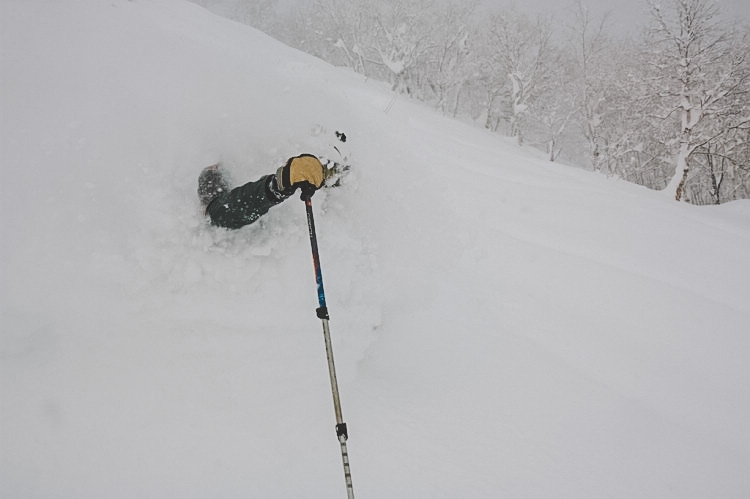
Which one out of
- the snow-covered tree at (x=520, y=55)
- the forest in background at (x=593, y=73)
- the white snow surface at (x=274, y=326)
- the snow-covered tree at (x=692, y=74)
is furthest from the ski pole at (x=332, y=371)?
the snow-covered tree at (x=520, y=55)

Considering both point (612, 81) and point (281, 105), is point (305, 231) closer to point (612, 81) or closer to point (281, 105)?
point (281, 105)

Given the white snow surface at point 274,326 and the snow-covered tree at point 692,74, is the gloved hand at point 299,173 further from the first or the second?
the snow-covered tree at point 692,74

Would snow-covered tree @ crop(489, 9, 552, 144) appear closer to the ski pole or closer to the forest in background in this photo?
the forest in background

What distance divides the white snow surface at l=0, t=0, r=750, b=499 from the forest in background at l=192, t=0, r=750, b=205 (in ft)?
52.1

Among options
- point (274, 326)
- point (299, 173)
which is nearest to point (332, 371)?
point (274, 326)

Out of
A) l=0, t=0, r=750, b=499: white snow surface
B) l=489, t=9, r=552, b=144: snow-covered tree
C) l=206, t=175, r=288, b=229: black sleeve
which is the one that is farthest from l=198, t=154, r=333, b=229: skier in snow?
l=489, t=9, r=552, b=144: snow-covered tree

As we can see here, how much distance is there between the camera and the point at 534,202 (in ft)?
17.9

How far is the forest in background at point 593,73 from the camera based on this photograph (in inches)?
648

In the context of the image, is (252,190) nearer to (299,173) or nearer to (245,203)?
(245,203)

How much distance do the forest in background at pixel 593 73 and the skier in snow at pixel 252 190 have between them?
17.3 metres

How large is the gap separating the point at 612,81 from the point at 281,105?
26064 mm

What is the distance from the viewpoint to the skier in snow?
2.30 meters

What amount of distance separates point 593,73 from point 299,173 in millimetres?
27925

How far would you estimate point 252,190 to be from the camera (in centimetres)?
251
